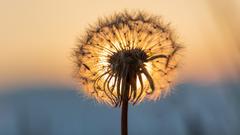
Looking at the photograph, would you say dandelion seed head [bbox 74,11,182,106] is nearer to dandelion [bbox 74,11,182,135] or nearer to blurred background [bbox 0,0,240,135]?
dandelion [bbox 74,11,182,135]

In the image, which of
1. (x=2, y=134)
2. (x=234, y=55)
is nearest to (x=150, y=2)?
(x=234, y=55)

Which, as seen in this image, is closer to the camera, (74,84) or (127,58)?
(127,58)

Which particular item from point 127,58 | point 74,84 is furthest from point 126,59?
point 74,84

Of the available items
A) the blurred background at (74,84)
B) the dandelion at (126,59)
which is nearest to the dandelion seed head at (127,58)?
the dandelion at (126,59)

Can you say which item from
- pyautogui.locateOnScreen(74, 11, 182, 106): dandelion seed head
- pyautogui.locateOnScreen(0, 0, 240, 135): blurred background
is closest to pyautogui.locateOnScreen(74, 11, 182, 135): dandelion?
pyautogui.locateOnScreen(74, 11, 182, 106): dandelion seed head

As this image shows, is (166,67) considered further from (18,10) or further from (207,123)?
(18,10)

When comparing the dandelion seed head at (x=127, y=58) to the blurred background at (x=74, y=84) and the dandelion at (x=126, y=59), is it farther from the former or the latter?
the blurred background at (x=74, y=84)

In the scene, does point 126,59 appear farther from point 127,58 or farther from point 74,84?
point 74,84
